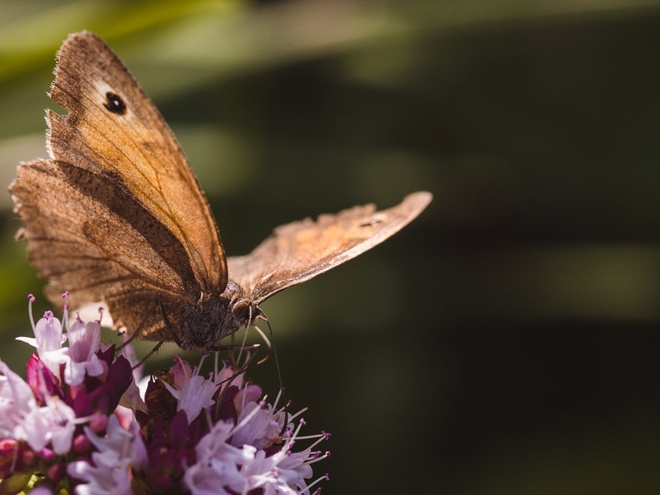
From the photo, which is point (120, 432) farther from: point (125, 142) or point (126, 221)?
point (125, 142)

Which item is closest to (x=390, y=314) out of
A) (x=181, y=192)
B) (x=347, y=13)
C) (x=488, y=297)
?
(x=488, y=297)

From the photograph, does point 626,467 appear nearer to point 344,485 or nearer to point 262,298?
point 344,485

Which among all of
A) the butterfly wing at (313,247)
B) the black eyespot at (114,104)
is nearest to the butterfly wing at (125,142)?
the black eyespot at (114,104)

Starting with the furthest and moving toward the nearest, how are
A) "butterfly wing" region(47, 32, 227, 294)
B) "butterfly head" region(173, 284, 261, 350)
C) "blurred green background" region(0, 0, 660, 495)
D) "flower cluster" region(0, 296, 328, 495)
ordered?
"blurred green background" region(0, 0, 660, 495) → "butterfly head" region(173, 284, 261, 350) → "butterfly wing" region(47, 32, 227, 294) → "flower cluster" region(0, 296, 328, 495)

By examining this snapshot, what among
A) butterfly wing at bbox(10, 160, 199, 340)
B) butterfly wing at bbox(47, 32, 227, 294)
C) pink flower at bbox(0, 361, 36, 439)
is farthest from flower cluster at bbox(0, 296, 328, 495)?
butterfly wing at bbox(47, 32, 227, 294)

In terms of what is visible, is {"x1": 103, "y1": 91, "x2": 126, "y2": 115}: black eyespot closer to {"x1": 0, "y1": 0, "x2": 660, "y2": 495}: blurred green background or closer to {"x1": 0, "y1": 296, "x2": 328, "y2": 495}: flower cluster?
{"x1": 0, "y1": 296, "x2": 328, "y2": 495}: flower cluster

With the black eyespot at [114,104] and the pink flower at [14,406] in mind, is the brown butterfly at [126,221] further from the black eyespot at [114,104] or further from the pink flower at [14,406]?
the pink flower at [14,406]
